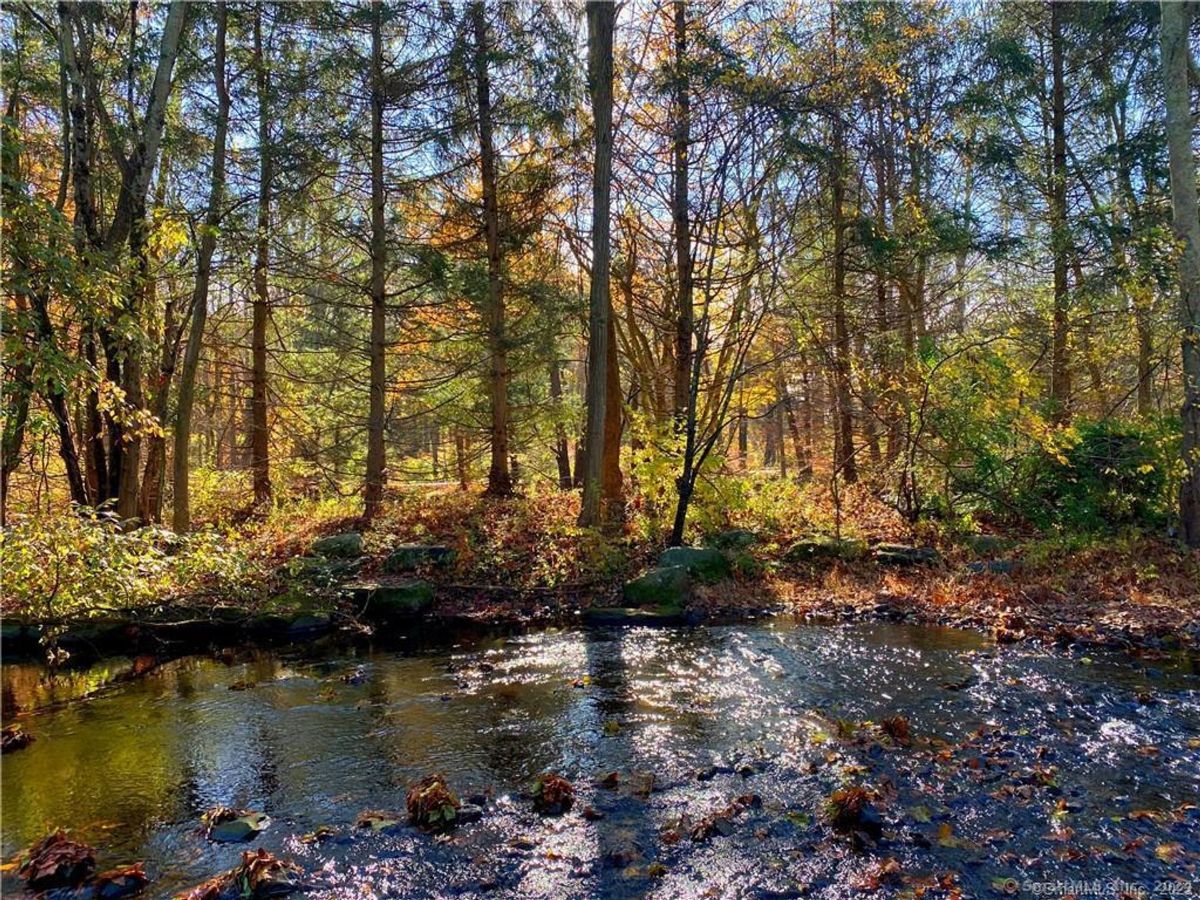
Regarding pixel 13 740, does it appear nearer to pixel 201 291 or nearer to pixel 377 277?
pixel 201 291

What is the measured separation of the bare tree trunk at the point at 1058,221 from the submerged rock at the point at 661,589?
806cm

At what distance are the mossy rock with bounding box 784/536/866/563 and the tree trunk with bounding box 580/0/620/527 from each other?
3419 millimetres

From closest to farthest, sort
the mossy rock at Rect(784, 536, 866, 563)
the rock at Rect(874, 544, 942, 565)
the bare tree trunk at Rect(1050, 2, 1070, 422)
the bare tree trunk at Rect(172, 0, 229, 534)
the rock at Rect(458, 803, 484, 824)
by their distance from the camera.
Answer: the rock at Rect(458, 803, 484, 824) < the rock at Rect(874, 544, 942, 565) < the mossy rock at Rect(784, 536, 866, 563) < the bare tree trunk at Rect(172, 0, 229, 534) < the bare tree trunk at Rect(1050, 2, 1070, 422)

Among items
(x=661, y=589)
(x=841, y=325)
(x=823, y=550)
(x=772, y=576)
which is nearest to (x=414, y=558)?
(x=661, y=589)

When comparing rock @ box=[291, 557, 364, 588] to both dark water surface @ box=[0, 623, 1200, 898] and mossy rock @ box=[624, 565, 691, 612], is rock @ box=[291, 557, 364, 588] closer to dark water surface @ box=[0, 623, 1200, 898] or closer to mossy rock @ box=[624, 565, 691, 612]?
dark water surface @ box=[0, 623, 1200, 898]

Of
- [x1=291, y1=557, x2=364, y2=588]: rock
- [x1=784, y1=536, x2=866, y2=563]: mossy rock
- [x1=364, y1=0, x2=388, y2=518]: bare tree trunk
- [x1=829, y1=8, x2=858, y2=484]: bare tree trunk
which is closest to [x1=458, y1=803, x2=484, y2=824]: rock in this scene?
[x1=291, y1=557, x2=364, y2=588]: rock

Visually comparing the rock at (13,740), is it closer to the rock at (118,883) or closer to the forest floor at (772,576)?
the forest floor at (772,576)

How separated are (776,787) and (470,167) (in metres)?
13.5

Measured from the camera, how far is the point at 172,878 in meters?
3.76

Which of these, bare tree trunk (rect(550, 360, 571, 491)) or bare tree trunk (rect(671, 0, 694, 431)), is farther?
bare tree trunk (rect(550, 360, 571, 491))

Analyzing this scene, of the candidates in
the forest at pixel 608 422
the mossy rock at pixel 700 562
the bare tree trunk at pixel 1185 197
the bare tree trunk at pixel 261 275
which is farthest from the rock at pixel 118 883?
the bare tree trunk at pixel 1185 197

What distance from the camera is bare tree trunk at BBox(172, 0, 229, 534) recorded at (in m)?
12.2

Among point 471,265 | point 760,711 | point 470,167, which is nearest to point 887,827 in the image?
point 760,711

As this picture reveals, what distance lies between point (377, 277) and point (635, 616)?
860 centimetres
